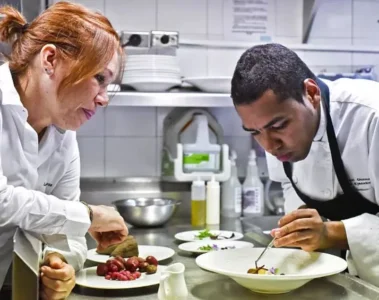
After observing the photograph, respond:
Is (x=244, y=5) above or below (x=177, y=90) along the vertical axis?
above

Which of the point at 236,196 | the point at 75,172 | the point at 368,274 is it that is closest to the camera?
the point at 368,274

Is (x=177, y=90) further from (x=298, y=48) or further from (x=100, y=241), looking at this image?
(x=100, y=241)

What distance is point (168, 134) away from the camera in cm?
281

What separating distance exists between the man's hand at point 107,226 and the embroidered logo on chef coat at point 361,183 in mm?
682

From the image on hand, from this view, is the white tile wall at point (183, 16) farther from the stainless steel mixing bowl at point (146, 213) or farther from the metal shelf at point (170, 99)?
the stainless steel mixing bowl at point (146, 213)

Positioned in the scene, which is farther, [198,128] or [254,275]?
[198,128]

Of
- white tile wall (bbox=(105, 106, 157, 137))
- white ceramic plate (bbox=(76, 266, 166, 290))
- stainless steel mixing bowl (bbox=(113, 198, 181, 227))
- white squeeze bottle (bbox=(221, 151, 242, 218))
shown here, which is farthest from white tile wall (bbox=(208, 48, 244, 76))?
white ceramic plate (bbox=(76, 266, 166, 290))

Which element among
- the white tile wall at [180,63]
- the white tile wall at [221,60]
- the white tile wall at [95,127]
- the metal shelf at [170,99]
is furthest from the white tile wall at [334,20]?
the white tile wall at [95,127]

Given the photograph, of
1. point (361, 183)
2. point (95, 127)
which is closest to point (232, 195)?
point (95, 127)

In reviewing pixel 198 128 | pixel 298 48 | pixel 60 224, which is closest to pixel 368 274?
pixel 60 224

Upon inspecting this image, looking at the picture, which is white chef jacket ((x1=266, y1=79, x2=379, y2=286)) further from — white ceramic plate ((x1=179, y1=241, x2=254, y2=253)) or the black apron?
white ceramic plate ((x1=179, y1=241, x2=254, y2=253))

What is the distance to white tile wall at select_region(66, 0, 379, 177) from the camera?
280 centimetres

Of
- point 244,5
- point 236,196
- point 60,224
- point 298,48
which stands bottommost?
point 236,196

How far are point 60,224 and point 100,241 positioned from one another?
10.2 inches
